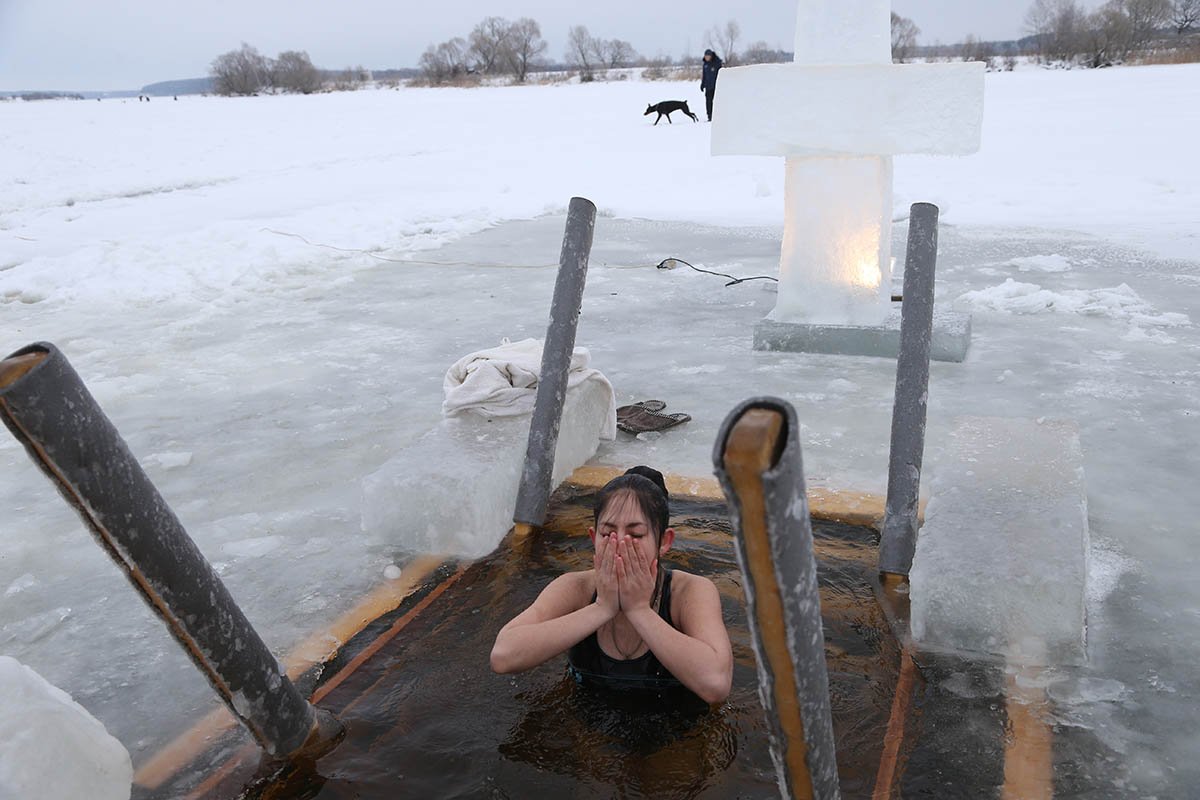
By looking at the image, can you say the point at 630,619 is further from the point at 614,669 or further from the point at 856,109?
the point at 856,109

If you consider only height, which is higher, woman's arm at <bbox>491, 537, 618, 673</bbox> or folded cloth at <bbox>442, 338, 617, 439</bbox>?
folded cloth at <bbox>442, 338, 617, 439</bbox>

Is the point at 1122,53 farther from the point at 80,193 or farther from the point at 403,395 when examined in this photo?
the point at 403,395

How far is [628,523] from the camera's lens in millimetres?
2795

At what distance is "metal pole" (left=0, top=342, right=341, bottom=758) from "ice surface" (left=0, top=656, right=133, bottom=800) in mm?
313

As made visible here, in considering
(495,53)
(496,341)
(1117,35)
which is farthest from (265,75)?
(496,341)

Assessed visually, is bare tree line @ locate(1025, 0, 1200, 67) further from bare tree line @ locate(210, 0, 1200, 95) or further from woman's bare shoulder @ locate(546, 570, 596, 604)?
woman's bare shoulder @ locate(546, 570, 596, 604)

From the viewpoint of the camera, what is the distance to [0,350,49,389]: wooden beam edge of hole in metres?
1.91

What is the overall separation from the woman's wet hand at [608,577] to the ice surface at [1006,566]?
0.87 metres

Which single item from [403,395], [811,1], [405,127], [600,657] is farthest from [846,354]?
[405,127]

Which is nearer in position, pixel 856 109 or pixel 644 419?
pixel 644 419

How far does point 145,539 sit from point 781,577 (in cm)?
138

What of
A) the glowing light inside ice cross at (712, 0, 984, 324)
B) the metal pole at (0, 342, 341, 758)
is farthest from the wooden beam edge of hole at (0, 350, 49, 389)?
the glowing light inside ice cross at (712, 0, 984, 324)

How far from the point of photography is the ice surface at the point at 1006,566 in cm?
276

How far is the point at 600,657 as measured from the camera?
284 cm
